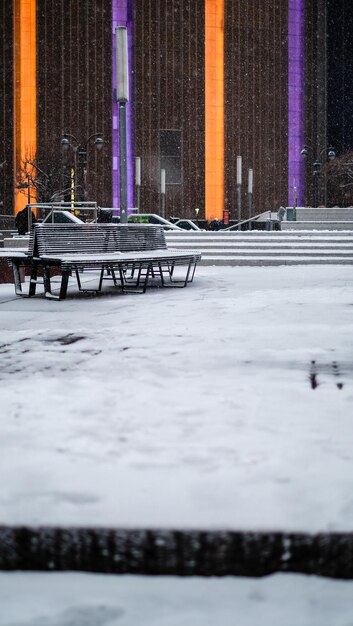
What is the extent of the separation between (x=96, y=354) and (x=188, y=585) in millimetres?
3448

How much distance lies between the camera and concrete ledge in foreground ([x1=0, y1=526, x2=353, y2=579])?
7.39 ft

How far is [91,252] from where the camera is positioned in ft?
39.1

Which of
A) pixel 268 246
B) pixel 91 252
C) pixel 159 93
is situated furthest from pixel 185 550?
pixel 159 93

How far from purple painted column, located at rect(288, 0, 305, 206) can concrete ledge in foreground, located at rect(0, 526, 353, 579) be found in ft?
201

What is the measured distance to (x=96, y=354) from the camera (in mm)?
5613

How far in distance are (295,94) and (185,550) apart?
63527 millimetres

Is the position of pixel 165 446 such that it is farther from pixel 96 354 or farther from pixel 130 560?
pixel 96 354

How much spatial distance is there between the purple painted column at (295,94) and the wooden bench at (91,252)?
50.8m

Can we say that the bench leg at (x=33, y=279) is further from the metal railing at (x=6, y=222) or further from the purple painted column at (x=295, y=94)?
the purple painted column at (x=295, y=94)

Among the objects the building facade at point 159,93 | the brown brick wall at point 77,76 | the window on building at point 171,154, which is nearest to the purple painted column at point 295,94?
the building facade at point 159,93

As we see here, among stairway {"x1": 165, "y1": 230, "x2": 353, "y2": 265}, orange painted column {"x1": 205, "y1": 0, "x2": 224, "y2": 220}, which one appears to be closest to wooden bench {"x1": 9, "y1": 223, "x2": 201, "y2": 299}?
stairway {"x1": 165, "y1": 230, "x2": 353, "y2": 265}

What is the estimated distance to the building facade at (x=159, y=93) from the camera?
193 ft

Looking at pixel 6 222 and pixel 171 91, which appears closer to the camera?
pixel 6 222

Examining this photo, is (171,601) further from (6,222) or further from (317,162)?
(317,162)
